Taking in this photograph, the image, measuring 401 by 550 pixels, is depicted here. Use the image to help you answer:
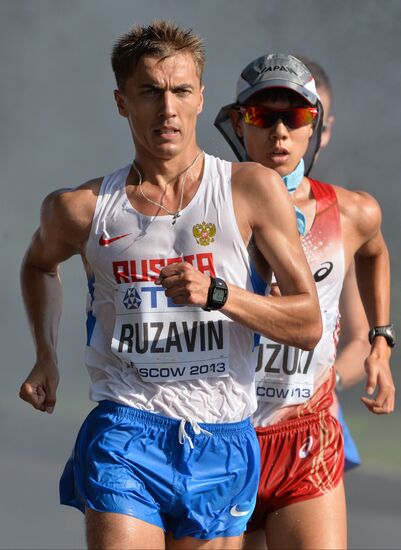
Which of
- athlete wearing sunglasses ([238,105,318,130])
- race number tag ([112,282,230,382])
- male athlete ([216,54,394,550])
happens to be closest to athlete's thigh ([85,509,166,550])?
race number tag ([112,282,230,382])

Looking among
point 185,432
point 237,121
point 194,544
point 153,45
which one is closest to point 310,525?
point 194,544

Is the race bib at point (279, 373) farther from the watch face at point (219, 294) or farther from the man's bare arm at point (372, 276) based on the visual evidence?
the watch face at point (219, 294)

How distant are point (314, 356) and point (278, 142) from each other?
84 cm

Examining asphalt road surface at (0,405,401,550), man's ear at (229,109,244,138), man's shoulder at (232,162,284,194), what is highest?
man's ear at (229,109,244,138)

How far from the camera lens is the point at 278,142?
16.6 feet

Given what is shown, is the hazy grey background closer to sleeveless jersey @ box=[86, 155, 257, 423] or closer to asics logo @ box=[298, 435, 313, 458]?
asics logo @ box=[298, 435, 313, 458]

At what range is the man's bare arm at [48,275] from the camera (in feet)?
14.3

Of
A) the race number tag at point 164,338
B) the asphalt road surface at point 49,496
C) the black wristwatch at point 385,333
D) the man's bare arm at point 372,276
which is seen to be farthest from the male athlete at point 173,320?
the asphalt road surface at point 49,496

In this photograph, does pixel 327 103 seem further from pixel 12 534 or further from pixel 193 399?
pixel 12 534

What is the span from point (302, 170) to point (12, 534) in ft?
11.9

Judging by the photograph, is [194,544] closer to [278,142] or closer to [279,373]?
[279,373]

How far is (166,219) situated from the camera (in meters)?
4.25

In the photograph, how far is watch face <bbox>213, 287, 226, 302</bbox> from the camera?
12.7ft

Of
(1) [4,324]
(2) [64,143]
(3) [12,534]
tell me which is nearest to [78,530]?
(3) [12,534]
